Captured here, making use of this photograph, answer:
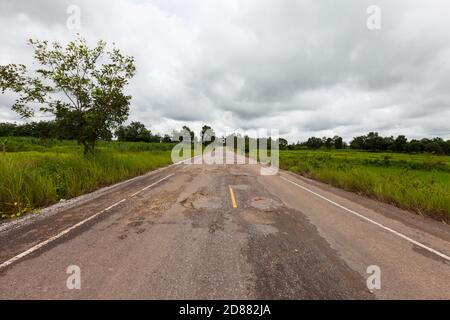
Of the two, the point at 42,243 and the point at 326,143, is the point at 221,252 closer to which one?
the point at 42,243

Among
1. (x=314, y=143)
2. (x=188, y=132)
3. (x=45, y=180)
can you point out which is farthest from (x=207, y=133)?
(x=45, y=180)

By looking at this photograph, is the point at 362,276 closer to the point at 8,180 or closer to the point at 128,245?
the point at 128,245

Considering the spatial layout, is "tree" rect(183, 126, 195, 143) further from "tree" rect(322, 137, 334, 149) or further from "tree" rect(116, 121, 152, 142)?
"tree" rect(322, 137, 334, 149)

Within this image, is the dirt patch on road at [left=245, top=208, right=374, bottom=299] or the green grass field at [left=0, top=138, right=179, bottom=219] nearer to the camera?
the dirt patch on road at [left=245, top=208, right=374, bottom=299]

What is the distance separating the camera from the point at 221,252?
151 inches

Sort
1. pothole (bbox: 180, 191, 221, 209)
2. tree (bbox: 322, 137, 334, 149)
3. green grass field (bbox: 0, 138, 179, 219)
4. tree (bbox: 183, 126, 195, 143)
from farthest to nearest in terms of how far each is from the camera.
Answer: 1. tree (bbox: 322, 137, 334, 149)
2. tree (bbox: 183, 126, 195, 143)
3. pothole (bbox: 180, 191, 221, 209)
4. green grass field (bbox: 0, 138, 179, 219)

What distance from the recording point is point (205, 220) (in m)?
5.53

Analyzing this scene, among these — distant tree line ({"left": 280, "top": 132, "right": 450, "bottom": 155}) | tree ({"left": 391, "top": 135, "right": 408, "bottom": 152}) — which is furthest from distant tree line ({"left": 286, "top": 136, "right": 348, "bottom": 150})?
tree ({"left": 391, "top": 135, "right": 408, "bottom": 152})

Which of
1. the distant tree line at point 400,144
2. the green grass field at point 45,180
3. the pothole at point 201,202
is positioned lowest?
the pothole at point 201,202

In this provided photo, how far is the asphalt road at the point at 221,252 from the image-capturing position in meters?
2.84

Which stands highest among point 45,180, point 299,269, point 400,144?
point 400,144

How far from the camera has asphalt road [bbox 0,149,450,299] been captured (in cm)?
284

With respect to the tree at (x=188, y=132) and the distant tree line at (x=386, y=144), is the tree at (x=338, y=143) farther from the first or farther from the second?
the tree at (x=188, y=132)

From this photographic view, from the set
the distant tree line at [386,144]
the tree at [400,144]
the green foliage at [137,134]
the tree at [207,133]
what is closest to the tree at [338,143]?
the distant tree line at [386,144]
